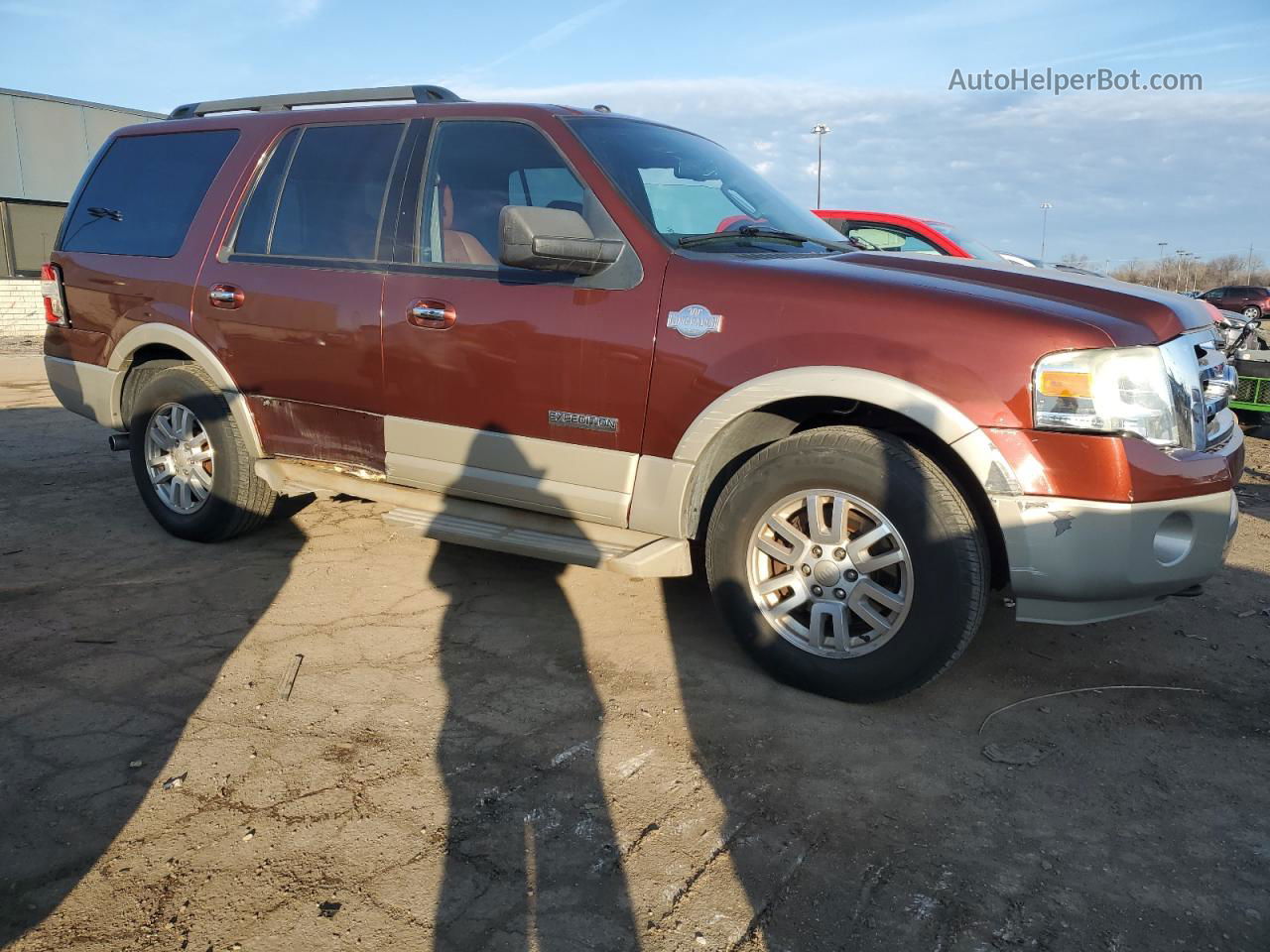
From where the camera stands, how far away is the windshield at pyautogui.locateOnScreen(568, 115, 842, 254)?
3.69 m

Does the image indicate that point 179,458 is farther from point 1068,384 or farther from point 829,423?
point 1068,384

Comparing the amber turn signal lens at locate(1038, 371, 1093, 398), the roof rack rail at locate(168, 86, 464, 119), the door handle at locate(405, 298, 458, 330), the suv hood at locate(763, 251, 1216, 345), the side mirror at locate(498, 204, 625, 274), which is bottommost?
the amber turn signal lens at locate(1038, 371, 1093, 398)

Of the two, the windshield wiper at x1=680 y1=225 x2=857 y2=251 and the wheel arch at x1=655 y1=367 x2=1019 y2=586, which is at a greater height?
the windshield wiper at x1=680 y1=225 x2=857 y2=251

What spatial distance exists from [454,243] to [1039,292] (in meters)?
2.26

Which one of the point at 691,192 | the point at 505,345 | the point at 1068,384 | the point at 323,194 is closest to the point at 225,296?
the point at 323,194

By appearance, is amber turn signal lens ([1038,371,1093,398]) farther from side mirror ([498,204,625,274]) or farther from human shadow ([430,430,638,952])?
human shadow ([430,430,638,952])

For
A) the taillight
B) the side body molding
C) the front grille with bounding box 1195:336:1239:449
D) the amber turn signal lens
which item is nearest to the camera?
the amber turn signal lens

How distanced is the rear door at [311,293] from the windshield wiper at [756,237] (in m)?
1.35

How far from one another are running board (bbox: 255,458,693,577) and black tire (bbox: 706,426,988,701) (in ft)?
0.74

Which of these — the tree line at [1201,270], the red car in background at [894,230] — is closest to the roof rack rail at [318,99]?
the red car in background at [894,230]

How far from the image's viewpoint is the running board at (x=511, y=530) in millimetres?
3512

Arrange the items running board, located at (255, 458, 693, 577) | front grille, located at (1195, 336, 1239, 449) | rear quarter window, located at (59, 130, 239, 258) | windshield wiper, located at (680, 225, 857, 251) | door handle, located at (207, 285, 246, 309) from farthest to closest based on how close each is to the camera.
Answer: rear quarter window, located at (59, 130, 239, 258)
door handle, located at (207, 285, 246, 309)
windshield wiper, located at (680, 225, 857, 251)
running board, located at (255, 458, 693, 577)
front grille, located at (1195, 336, 1239, 449)

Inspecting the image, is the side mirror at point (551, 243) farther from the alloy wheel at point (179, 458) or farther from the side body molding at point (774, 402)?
the alloy wheel at point (179, 458)

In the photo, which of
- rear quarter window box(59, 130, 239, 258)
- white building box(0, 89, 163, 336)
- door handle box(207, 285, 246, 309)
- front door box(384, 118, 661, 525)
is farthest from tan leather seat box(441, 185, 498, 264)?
white building box(0, 89, 163, 336)
